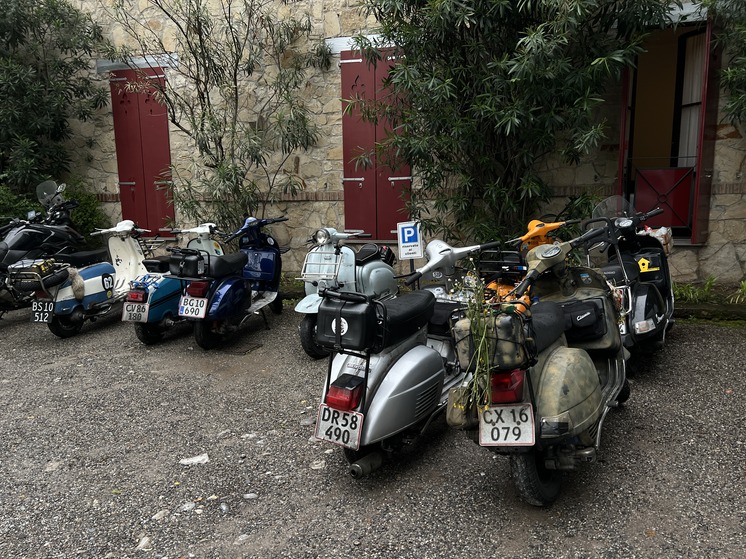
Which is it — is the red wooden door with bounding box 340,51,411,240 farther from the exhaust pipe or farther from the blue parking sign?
the exhaust pipe

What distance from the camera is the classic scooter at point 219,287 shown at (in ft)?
18.5

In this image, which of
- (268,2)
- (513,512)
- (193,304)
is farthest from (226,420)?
(268,2)

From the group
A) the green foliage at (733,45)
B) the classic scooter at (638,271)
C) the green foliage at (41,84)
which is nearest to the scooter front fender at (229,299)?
the classic scooter at (638,271)

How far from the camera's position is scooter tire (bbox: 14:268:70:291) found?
6074 millimetres

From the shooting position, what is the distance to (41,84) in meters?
8.36

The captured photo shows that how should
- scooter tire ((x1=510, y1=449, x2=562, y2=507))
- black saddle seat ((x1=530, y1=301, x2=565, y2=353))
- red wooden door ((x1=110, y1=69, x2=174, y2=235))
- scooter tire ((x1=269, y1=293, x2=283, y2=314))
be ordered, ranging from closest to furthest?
scooter tire ((x1=510, y1=449, x2=562, y2=507)), black saddle seat ((x1=530, y1=301, x2=565, y2=353)), scooter tire ((x1=269, y1=293, x2=283, y2=314)), red wooden door ((x1=110, y1=69, x2=174, y2=235))

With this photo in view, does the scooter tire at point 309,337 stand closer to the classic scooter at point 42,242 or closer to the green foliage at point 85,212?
the classic scooter at point 42,242

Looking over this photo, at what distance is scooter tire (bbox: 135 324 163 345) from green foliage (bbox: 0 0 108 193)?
352cm

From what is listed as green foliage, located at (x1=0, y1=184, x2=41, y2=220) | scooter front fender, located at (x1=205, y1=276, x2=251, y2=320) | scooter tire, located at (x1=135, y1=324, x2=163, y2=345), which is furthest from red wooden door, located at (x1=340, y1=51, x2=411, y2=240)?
green foliage, located at (x1=0, y1=184, x2=41, y2=220)

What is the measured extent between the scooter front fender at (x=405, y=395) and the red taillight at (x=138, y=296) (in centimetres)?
320

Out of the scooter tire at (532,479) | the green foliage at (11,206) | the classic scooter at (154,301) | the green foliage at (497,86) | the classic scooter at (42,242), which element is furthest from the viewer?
the green foliage at (11,206)

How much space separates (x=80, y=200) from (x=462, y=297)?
6594 millimetres

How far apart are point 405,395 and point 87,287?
4476mm

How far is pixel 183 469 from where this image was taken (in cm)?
363
